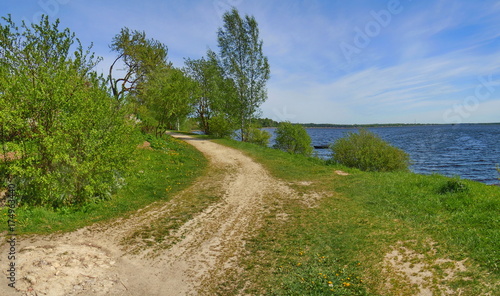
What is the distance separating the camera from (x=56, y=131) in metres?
8.71

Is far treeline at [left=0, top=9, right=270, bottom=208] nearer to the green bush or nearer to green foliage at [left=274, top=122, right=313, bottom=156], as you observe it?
the green bush

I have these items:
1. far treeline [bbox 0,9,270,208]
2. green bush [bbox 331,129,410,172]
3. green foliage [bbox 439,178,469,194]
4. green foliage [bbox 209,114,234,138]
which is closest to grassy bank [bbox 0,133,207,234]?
far treeline [bbox 0,9,270,208]

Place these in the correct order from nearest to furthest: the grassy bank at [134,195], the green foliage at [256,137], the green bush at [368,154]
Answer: the grassy bank at [134,195] < the green bush at [368,154] < the green foliage at [256,137]

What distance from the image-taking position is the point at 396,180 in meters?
13.7

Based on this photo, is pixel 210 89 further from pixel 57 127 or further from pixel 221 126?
pixel 57 127

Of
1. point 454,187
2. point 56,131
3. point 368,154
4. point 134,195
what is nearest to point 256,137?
point 368,154

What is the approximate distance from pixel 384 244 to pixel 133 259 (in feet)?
21.4

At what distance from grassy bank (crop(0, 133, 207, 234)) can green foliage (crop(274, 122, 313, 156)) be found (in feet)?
51.2

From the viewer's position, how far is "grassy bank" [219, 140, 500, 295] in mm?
5766

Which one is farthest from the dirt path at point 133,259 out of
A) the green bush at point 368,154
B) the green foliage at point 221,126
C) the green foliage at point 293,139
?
the green foliage at point 221,126

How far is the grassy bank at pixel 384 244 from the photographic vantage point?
5766 millimetres

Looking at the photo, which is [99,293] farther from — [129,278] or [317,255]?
[317,255]

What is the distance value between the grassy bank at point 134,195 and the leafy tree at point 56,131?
21.5 inches

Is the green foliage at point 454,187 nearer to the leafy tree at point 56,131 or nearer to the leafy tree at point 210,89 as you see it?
the leafy tree at point 56,131
